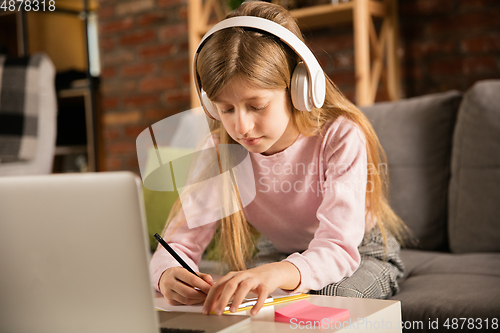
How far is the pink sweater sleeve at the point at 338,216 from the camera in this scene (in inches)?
28.7

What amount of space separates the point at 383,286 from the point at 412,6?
4.50 ft

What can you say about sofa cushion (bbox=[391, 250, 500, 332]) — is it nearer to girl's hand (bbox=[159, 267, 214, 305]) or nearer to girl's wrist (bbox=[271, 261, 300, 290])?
girl's wrist (bbox=[271, 261, 300, 290])

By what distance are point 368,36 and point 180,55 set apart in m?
1.15

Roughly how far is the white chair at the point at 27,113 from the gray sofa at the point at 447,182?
133 centimetres

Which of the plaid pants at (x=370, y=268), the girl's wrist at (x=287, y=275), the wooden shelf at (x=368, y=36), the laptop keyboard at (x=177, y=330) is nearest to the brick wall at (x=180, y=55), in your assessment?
the wooden shelf at (x=368, y=36)

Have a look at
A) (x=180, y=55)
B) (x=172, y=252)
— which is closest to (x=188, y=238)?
(x=172, y=252)

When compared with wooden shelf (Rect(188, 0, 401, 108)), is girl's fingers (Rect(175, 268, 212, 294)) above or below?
below

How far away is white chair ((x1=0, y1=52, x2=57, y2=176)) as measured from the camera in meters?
1.96

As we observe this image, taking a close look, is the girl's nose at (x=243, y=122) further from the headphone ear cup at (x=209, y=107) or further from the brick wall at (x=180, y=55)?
the brick wall at (x=180, y=55)

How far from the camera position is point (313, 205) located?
0.86m

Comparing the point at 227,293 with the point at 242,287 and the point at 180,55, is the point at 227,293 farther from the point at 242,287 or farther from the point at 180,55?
the point at 180,55

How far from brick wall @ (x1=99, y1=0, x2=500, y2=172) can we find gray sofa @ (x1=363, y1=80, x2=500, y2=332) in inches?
22.4

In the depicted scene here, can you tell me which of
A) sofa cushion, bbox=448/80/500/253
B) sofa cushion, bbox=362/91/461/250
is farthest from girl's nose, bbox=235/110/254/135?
sofa cushion, bbox=448/80/500/253

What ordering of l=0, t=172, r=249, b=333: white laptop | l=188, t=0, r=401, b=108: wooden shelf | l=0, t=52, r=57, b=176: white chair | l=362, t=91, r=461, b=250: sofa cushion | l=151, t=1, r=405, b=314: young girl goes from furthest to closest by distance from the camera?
l=0, t=52, r=57, b=176: white chair → l=188, t=0, r=401, b=108: wooden shelf → l=362, t=91, r=461, b=250: sofa cushion → l=151, t=1, r=405, b=314: young girl → l=0, t=172, r=249, b=333: white laptop
